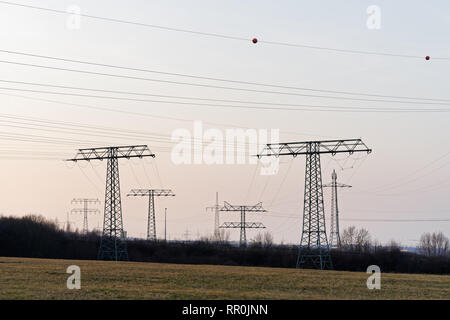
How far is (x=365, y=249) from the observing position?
12925cm

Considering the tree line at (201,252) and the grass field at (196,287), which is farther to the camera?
the tree line at (201,252)

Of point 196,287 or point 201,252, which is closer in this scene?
point 196,287

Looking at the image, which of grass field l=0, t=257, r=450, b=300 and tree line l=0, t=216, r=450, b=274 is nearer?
grass field l=0, t=257, r=450, b=300

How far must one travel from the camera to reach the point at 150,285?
132ft

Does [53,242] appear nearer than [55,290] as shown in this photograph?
No

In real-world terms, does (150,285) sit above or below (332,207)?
below
